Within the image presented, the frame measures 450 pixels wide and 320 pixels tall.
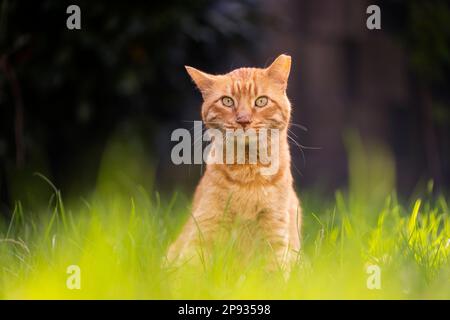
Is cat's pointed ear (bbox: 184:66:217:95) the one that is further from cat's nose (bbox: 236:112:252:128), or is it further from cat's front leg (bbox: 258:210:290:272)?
cat's front leg (bbox: 258:210:290:272)

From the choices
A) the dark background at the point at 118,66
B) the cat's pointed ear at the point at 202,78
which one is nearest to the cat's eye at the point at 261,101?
the cat's pointed ear at the point at 202,78

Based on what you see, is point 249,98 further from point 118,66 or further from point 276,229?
point 118,66

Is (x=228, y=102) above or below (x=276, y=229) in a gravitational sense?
above

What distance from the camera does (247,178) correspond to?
1945mm

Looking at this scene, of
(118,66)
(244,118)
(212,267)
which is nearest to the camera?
(212,267)

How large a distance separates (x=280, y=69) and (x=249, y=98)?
0.43 ft

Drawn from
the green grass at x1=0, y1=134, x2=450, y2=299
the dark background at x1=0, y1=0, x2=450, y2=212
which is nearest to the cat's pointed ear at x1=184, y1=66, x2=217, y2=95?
the green grass at x1=0, y1=134, x2=450, y2=299

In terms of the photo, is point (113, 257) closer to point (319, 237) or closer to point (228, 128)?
point (228, 128)

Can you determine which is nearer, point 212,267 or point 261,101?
point 212,267

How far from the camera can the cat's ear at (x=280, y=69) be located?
189 cm

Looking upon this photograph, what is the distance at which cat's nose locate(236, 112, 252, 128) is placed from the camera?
1.87m

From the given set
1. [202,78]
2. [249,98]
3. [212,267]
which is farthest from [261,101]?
[212,267]

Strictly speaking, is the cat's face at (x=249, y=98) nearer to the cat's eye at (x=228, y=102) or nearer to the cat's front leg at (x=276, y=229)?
the cat's eye at (x=228, y=102)
